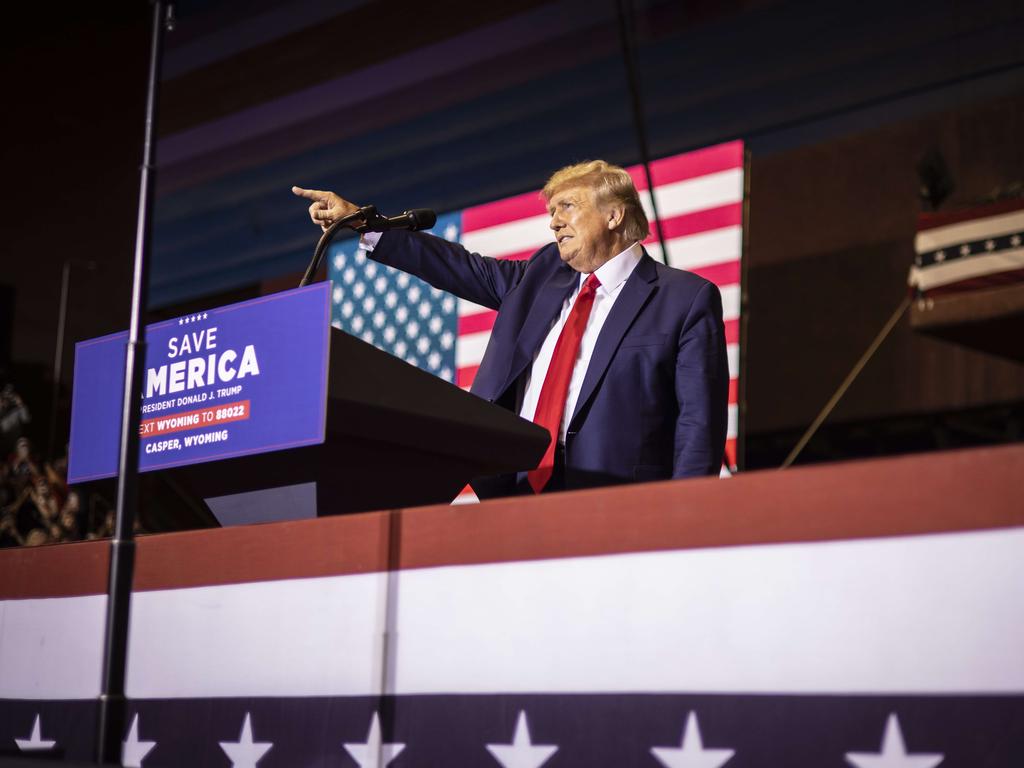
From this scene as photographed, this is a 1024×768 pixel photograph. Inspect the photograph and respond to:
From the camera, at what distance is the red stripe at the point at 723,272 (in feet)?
10.9

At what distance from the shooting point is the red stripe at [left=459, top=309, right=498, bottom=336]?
3.71 metres

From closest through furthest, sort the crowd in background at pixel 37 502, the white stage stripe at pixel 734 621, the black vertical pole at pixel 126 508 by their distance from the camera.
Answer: the white stage stripe at pixel 734 621
the black vertical pole at pixel 126 508
the crowd in background at pixel 37 502

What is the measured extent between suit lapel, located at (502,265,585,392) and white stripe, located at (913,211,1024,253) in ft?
6.09

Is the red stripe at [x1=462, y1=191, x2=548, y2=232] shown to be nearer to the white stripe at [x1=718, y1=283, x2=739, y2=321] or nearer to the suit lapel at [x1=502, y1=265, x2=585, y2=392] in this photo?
the white stripe at [x1=718, y1=283, x2=739, y2=321]

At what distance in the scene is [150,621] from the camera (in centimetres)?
134

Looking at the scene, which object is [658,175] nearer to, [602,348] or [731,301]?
[731,301]

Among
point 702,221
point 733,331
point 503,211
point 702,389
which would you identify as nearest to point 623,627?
point 702,389

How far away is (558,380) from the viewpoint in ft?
5.78

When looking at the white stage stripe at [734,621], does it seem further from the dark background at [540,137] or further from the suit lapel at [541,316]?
the dark background at [540,137]

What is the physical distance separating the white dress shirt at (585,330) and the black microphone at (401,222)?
0.28 meters

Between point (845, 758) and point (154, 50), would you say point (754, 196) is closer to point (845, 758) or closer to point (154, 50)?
point (154, 50)

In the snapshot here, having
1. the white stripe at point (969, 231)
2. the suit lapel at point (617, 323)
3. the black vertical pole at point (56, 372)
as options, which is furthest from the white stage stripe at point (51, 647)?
the black vertical pole at point (56, 372)

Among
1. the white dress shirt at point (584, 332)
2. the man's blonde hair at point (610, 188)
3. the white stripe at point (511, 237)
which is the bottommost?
the white dress shirt at point (584, 332)

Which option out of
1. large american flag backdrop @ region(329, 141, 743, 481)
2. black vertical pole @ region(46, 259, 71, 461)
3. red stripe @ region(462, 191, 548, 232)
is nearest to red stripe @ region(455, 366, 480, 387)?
large american flag backdrop @ region(329, 141, 743, 481)
